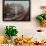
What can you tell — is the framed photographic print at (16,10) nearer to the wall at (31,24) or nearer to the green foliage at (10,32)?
the wall at (31,24)

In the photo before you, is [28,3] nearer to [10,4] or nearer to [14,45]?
[10,4]

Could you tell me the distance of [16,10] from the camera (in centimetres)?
271

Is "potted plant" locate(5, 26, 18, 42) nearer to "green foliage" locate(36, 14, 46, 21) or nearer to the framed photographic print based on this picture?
the framed photographic print

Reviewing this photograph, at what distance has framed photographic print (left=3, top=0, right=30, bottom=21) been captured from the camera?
8.86 ft

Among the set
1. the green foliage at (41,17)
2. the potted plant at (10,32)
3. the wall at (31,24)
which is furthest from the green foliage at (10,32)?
the green foliage at (41,17)

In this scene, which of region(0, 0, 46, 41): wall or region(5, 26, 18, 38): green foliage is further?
region(0, 0, 46, 41): wall

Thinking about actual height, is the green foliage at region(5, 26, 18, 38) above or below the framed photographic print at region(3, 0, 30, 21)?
below

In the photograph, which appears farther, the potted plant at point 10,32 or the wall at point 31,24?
the wall at point 31,24

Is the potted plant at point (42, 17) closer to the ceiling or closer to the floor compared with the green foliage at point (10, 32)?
closer to the ceiling

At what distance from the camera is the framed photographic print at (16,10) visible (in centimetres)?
270

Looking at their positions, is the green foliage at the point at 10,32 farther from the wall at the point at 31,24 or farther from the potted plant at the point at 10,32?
the wall at the point at 31,24

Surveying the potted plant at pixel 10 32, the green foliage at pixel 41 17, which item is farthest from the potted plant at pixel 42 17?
the potted plant at pixel 10 32

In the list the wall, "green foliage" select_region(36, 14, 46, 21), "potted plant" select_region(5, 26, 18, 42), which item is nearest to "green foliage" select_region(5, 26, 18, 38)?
"potted plant" select_region(5, 26, 18, 42)

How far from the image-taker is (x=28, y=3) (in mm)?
2705
